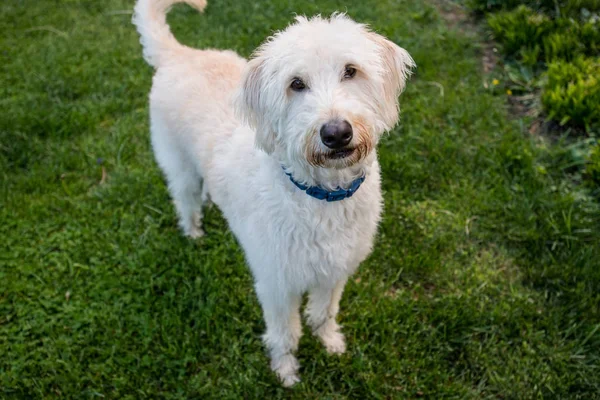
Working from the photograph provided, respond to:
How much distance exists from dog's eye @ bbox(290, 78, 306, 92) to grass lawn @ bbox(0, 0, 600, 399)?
180 centimetres

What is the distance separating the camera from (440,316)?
333 centimetres

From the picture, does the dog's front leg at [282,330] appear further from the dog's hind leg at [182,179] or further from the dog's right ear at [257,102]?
the dog's hind leg at [182,179]

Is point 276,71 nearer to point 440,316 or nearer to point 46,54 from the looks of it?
point 440,316

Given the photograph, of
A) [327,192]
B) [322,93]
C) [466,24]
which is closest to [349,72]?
[322,93]

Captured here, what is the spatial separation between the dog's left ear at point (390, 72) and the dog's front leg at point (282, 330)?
1155mm

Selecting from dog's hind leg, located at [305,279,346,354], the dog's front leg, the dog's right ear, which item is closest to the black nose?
the dog's right ear

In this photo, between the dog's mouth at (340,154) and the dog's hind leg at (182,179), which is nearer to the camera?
the dog's mouth at (340,154)

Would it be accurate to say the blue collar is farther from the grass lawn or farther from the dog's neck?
the grass lawn

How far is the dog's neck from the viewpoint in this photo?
2.31m

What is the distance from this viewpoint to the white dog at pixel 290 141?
7.02ft

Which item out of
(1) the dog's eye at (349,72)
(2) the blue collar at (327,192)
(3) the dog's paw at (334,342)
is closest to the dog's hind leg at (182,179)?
(2) the blue collar at (327,192)

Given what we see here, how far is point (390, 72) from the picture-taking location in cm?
239

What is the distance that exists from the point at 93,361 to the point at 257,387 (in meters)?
1.16

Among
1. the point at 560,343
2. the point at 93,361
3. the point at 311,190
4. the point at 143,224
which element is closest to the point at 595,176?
the point at 560,343
